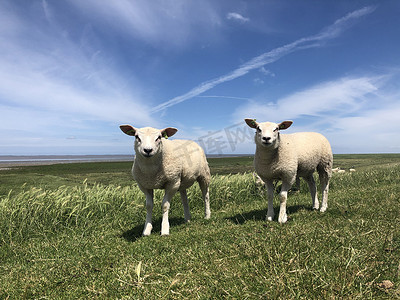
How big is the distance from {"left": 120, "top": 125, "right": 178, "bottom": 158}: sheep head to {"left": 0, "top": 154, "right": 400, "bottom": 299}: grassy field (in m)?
1.80

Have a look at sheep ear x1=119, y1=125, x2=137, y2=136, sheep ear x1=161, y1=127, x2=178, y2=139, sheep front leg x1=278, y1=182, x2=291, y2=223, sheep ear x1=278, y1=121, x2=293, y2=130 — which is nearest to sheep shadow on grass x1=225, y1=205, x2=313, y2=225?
A: sheep front leg x1=278, y1=182, x2=291, y2=223

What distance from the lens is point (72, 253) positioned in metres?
4.66

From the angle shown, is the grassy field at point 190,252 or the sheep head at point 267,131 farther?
the sheep head at point 267,131

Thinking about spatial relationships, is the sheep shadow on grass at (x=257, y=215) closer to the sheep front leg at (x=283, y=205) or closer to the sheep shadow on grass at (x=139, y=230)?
the sheep front leg at (x=283, y=205)

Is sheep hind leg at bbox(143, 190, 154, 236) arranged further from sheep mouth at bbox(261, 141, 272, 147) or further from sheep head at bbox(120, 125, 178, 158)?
sheep mouth at bbox(261, 141, 272, 147)

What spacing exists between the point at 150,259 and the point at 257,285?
2003mm

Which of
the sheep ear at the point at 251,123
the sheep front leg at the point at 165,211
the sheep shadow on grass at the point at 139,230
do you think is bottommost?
the sheep shadow on grass at the point at 139,230

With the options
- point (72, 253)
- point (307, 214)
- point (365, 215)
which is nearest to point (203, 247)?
point (72, 253)

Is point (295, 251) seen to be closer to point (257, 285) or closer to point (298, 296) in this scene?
point (257, 285)

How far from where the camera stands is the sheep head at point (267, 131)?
497 cm

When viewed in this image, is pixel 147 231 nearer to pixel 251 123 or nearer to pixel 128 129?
pixel 128 129

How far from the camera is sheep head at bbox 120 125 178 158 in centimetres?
448

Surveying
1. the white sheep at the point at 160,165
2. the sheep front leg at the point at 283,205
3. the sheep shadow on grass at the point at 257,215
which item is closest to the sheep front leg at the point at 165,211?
the white sheep at the point at 160,165

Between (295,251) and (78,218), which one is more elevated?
(295,251)
